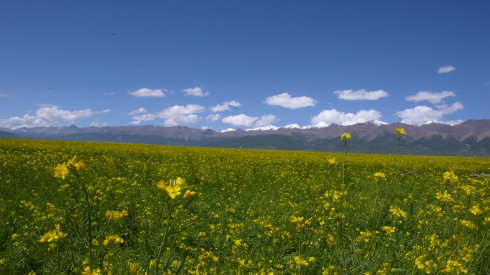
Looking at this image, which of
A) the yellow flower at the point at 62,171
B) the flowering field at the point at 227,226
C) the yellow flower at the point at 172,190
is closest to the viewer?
the yellow flower at the point at 172,190

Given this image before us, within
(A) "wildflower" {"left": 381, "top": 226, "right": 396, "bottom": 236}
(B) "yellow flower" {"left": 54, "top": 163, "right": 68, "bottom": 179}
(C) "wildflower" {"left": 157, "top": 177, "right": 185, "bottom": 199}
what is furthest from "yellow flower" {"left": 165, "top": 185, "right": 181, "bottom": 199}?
(A) "wildflower" {"left": 381, "top": 226, "right": 396, "bottom": 236}

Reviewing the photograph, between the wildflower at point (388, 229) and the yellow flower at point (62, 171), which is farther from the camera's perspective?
the wildflower at point (388, 229)

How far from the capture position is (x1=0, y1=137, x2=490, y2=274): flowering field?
2.86 meters

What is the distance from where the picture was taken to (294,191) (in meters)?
9.80

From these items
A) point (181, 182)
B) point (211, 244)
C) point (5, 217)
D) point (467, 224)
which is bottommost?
point (211, 244)

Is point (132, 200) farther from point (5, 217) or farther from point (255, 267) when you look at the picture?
point (255, 267)

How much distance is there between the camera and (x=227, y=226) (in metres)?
6.42

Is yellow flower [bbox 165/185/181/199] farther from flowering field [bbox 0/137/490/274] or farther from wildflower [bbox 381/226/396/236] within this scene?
wildflower [bbox 381/226/396/236]

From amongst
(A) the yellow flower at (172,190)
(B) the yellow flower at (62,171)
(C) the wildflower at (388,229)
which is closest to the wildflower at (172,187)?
(A) the yellow flower at (172,190)

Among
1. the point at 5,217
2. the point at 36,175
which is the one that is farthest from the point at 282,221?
the point at 36,175

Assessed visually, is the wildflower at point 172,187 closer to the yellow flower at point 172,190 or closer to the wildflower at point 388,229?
the yellow flower at point 172,190

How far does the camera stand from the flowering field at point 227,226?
2.86 metres

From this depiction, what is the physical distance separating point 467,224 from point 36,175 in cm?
1107

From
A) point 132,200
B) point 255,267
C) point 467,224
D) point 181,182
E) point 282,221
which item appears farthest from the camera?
point 132,200
